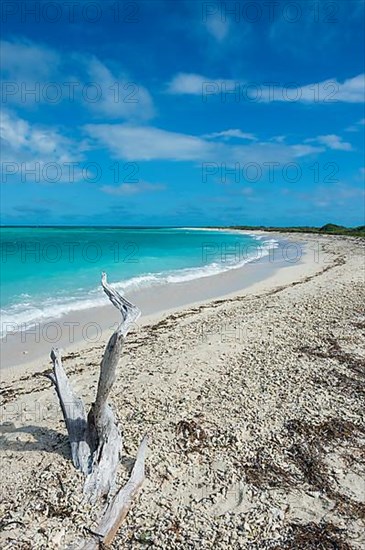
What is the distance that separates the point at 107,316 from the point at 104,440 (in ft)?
32.0

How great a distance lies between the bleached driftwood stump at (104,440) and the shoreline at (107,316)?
15.7 ft

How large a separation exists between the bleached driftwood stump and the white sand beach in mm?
165

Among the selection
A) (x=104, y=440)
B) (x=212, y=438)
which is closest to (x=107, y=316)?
(x=212, y=438)

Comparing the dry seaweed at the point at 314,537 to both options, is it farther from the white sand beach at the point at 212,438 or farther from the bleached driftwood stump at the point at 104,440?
the bleached driftwood stump at the point at 104,440

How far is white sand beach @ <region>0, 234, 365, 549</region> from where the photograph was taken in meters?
4.74

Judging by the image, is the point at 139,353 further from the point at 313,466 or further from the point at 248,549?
the point at 248,549

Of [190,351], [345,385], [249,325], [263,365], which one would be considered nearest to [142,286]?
[249,325]

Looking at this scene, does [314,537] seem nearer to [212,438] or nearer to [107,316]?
[212,438]

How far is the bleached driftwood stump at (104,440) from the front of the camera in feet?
16.7

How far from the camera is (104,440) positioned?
18.3 feet

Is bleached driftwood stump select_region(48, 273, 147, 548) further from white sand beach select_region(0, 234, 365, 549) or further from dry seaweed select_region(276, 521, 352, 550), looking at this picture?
dry seaweed select_region(276, 521, 352, 550)

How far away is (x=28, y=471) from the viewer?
218 inches

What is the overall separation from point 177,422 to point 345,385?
12.0 ft

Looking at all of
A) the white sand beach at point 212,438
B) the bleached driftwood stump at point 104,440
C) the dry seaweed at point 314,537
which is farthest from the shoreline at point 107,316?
the dry seaweed at point 314,537
